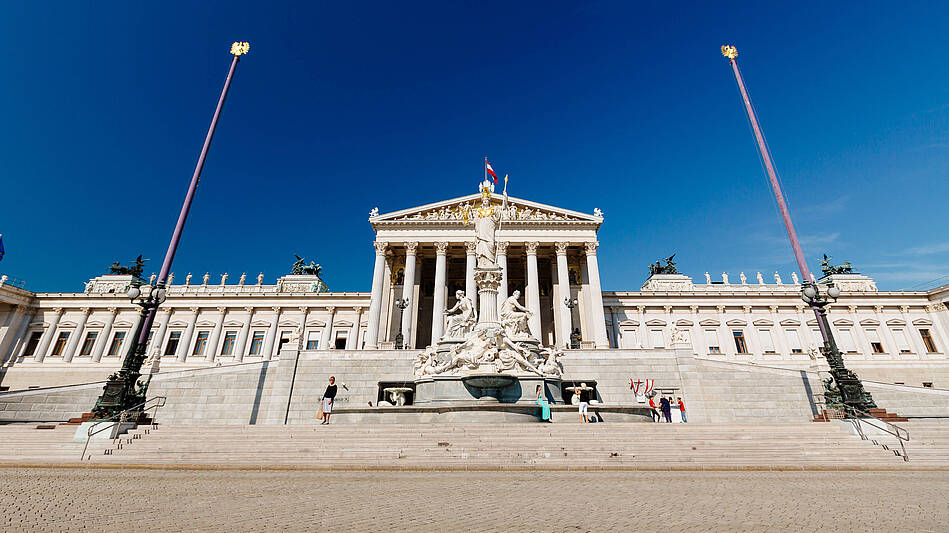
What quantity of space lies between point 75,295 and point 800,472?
2409 inches

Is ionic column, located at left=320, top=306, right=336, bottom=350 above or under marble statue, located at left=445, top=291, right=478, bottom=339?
above

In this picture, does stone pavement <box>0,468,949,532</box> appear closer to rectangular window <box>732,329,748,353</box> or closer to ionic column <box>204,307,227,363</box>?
rectangular window <box>732,329,748,353</box>

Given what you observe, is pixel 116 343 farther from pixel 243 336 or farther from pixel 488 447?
pixel 488 447

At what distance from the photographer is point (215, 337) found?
44125 mm

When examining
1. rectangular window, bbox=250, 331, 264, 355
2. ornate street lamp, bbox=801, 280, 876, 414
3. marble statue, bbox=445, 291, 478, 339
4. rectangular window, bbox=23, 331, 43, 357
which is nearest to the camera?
ornate street lamp, bbox=801, 280, 876, 414

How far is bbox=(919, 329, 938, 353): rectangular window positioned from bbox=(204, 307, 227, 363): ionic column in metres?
70.9

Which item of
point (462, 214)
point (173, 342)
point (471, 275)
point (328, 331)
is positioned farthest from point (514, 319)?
point (173, 342)

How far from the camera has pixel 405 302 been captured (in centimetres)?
3362

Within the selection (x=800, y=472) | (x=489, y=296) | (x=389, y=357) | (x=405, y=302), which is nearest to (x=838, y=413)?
(x=800, y=472)

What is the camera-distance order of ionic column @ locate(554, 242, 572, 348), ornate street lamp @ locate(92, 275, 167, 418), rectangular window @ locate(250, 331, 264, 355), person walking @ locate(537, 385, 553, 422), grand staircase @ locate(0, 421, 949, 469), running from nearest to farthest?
grand staircase @ locate(0, 421, 949, 469), ornate street lamp @ locate(92, 275, 167, 418), person walking @ locate(537, 385, 553, 422), ionic column @ locate(554, 242, 572, 348), rectangular window @ locate(250, 331, 264, 355)

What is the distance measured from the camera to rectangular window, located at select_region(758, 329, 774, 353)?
4247 cm

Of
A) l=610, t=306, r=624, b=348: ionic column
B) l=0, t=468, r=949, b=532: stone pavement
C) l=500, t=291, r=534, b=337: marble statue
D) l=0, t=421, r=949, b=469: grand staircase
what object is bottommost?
l=0, t=468, r=949, b=532: stone pavement

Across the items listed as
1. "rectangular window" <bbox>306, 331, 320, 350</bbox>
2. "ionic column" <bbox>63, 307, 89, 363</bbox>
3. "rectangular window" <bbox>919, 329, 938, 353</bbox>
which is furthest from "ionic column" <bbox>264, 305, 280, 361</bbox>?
"rectangular window" <bbox>919, 329, 938, 353</bbox>

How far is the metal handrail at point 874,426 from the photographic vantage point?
10.1m
